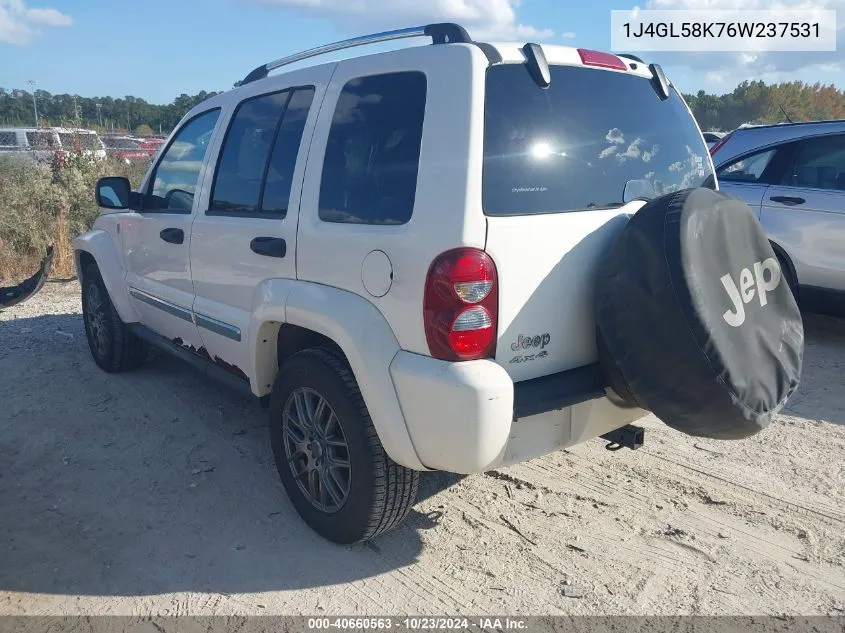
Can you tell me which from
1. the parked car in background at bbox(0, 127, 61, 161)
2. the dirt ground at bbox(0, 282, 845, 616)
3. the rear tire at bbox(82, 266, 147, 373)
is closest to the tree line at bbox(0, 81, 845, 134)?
the parked car in background at bbox(0, 127, 61, 161)

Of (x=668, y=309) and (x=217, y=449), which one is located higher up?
(x=668, y=309)

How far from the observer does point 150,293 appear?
452cm

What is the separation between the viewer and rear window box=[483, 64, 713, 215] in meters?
2.54

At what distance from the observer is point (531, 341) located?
260 centimetres

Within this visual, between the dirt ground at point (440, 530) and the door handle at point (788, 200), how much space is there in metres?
2.09

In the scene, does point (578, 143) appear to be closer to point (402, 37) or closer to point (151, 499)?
point (402, 37)

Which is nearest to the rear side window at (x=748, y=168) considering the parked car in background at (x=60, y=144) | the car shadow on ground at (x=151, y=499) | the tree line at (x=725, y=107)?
the car shadow on ground at (x=151, y=499)

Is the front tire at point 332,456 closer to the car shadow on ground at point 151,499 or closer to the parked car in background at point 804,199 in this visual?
the car shadow on ground at point 151,499

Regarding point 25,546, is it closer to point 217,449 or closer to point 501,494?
point 217,449

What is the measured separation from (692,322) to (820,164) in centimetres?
444

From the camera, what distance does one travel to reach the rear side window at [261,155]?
10.6 feet

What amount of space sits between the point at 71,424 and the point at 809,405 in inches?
193

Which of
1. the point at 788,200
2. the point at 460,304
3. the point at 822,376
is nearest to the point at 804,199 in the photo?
the point at 788,200

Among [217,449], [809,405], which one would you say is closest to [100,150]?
[217,449]
